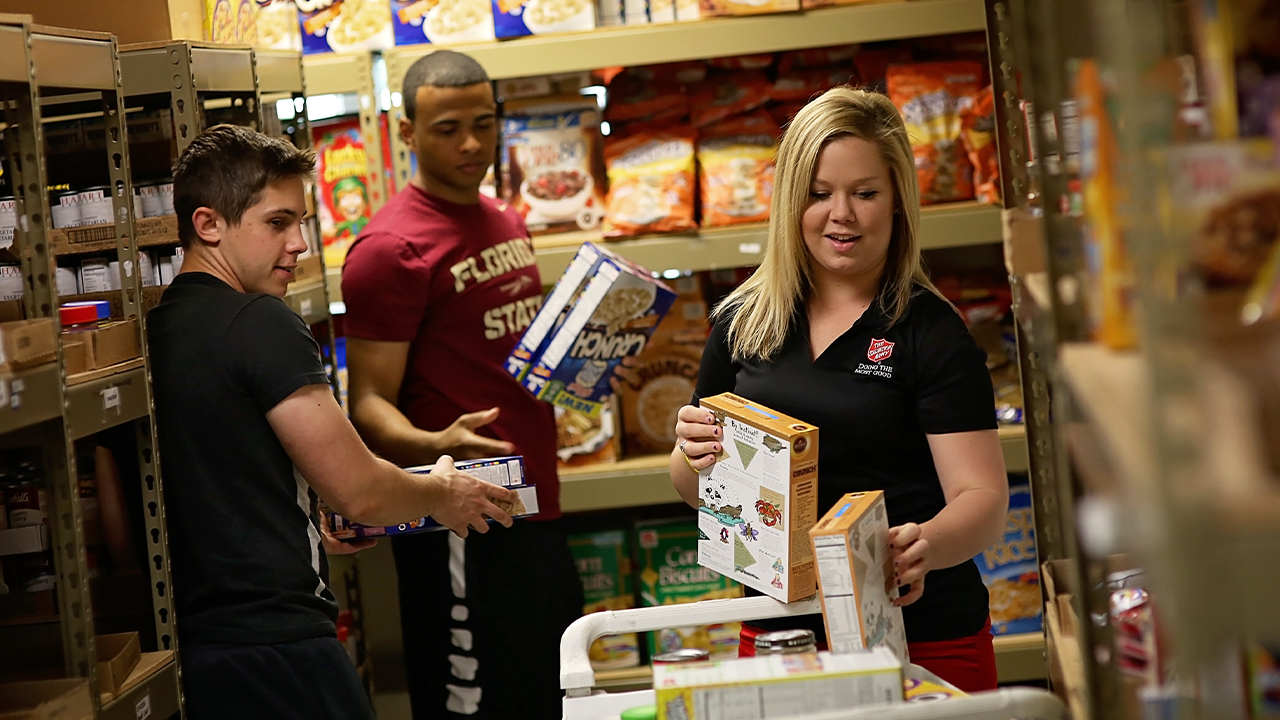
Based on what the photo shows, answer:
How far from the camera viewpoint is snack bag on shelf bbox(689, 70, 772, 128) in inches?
137

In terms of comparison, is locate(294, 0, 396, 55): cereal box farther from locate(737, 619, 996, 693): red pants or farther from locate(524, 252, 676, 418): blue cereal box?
locate(737, 619, 996, 693): red pants

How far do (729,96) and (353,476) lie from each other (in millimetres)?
1843

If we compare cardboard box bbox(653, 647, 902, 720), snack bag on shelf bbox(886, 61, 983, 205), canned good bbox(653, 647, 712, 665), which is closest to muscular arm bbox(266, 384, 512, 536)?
canned good bbox(653, 647, 712, 665)

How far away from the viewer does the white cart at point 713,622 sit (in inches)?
47.8

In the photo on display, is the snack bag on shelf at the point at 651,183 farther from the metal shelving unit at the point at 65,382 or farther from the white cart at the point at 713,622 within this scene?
the white cart at the point at 713,622

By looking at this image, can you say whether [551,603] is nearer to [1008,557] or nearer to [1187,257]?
[1008,557]

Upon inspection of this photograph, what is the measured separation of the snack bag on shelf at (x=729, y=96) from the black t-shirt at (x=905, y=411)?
1.63m

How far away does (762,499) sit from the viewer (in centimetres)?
173

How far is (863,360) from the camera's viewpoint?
1.97 metres

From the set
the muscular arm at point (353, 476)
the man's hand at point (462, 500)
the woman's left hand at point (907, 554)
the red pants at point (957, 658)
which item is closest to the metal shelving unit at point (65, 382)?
the muscular arm at point (353, 476)

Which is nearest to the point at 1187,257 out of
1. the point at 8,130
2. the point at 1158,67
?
the point at 1158,67

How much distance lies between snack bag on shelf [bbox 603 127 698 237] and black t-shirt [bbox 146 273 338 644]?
140cm

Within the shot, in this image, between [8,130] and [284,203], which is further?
[284,203]

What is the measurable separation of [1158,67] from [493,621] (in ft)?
8.09
